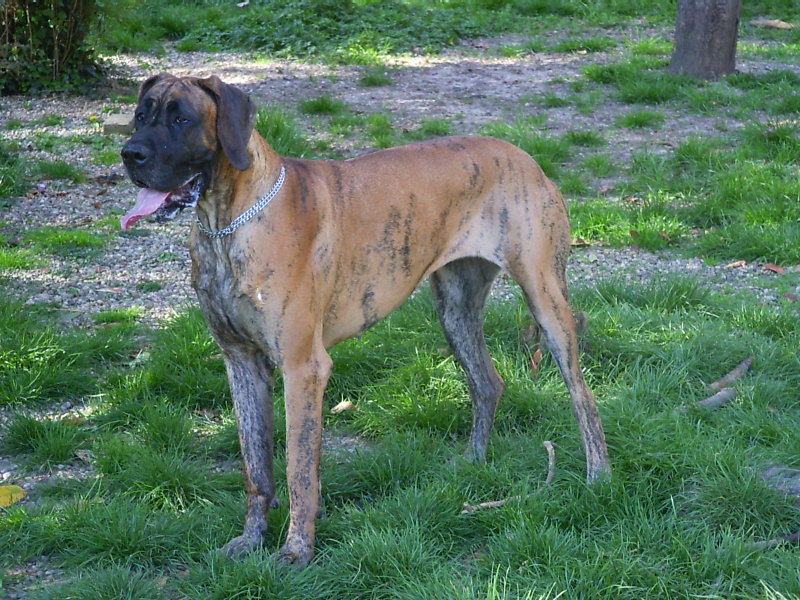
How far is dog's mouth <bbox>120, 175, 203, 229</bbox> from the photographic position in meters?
3.54

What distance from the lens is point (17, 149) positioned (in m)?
8.77

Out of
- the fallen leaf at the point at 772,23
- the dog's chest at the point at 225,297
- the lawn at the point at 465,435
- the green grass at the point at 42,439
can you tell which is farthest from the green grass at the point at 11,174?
the fallen leaf at the point at 772,23

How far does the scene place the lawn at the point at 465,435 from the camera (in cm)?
361

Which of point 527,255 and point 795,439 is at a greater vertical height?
point 527,255

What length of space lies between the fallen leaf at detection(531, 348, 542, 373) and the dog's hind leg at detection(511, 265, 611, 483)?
0.81 metres

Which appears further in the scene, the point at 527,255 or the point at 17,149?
the point at 17,149

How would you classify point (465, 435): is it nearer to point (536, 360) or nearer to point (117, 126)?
point (536, 360)

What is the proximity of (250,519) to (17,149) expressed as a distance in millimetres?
5876

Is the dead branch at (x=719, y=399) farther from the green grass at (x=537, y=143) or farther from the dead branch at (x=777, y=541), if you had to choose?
the green grass at (x=537, y=143)

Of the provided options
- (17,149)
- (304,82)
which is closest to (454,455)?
(17,149)

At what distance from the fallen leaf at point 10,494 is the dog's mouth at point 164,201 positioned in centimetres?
140

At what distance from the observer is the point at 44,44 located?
389 inches

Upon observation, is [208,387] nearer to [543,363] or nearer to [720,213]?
[543,363]

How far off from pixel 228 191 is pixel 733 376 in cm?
269
